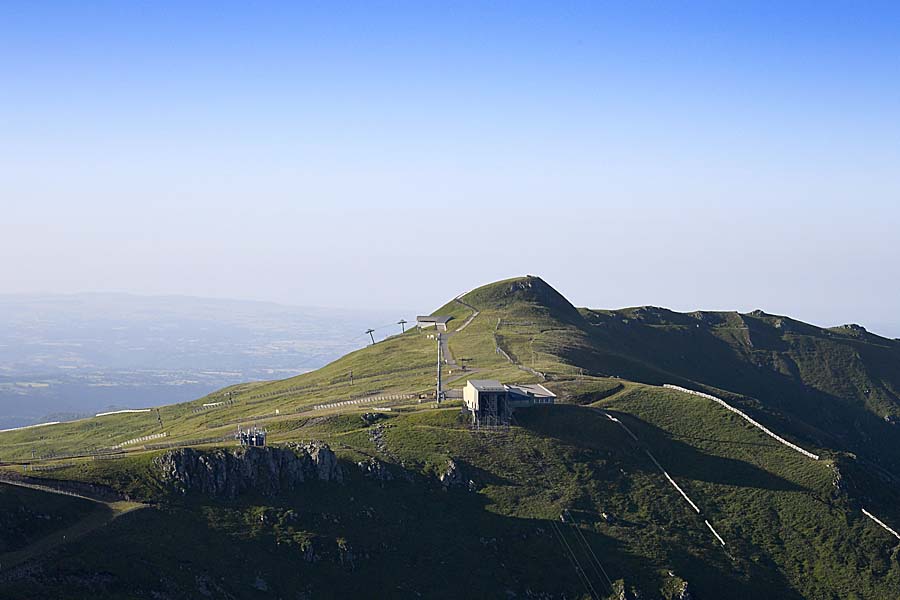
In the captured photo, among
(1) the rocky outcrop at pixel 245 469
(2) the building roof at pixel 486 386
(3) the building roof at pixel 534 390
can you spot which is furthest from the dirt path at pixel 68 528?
(3) the building roof at pixel 534 390

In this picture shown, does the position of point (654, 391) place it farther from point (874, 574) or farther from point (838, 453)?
point (874, 574)

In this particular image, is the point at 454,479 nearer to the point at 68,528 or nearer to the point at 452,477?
the point at 452,477

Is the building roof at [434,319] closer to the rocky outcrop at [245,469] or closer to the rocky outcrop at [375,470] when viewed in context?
the rocky outcrop at [375,470]

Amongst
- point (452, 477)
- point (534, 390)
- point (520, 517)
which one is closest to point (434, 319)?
point (534, 390)

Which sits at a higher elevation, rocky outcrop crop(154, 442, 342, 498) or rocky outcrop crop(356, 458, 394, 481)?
rocky outcrop crop(154, 442, 342, 498)

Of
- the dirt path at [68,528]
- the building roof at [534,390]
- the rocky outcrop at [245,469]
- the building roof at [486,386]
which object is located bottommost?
the dirt path at [68,528]

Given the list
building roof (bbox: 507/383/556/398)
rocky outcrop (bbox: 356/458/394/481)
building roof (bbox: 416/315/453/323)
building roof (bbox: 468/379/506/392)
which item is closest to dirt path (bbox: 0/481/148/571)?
rocky outcrop (bbox: 356/458/394/481)

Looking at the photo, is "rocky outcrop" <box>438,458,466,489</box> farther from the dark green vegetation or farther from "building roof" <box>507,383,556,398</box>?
"building roof" <box>507,383,556,398</box>

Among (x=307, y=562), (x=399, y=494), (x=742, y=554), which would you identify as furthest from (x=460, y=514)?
(x=742, y=554)
